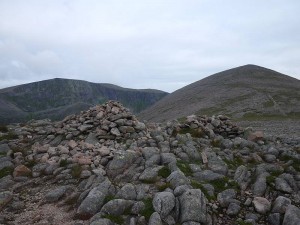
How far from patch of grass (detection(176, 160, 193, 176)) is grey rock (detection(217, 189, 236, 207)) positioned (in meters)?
2.70

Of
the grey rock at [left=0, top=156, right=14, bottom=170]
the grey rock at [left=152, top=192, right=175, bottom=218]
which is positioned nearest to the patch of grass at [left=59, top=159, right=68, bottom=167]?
the grey rock at [left=0, top=156, right=14, bottom=170]

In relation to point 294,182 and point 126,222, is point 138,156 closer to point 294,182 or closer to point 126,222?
point 126,222

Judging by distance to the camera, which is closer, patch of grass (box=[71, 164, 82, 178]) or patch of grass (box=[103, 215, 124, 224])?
patch of grass (box=[103, 215, 124, 224])

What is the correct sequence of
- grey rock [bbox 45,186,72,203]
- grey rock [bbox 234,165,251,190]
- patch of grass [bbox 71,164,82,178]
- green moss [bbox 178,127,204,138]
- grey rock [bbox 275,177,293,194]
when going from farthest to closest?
green moss [bbox 178,127,204,138], patch of grass [bbox 71,164,82,178], grey rock [bbox 234,165,251,190], grey rock [bbox 275,177,293,194], grey rock [bbox 45,186,72,203]

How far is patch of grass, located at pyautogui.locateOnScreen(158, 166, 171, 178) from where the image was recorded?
17719 mm

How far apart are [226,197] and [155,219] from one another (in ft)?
14.4

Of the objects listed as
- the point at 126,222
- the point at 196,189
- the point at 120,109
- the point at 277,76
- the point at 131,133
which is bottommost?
the point at 126,222

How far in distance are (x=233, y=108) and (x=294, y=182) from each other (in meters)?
94.9

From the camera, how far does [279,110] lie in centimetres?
9956

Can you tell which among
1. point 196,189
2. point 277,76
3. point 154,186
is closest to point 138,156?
point 154,186

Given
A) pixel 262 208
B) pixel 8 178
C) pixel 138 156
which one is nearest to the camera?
pixel 262 208

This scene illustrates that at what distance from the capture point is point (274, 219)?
14242 millimetres

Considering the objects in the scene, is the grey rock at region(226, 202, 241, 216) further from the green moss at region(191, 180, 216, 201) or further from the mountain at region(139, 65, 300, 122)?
the mountain at region(139, 65, 300, 122)

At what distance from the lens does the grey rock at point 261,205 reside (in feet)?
48.8
